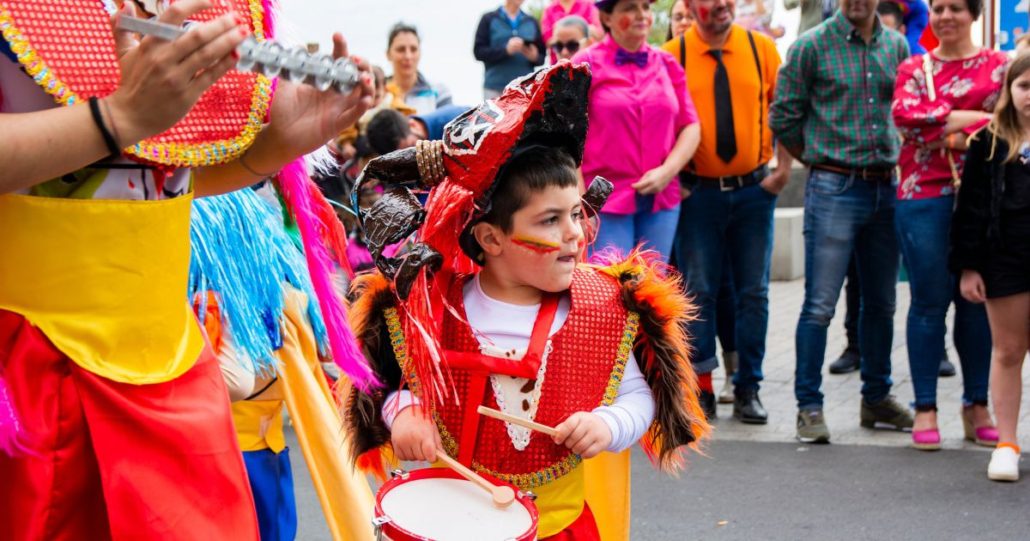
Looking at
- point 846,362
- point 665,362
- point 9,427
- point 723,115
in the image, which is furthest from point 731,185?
point 9,427

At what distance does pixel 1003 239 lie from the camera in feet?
15.3

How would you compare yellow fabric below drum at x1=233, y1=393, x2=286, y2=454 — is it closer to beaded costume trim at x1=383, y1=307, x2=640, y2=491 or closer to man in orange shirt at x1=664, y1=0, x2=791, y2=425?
beaded costume trim at x1=383, y1=307, x2=640, y2=491

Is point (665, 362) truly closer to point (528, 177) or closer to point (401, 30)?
point (528, 177)

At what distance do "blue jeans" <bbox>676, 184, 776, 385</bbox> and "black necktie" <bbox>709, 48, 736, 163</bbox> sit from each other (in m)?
0.19

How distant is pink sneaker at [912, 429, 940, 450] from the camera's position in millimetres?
5191

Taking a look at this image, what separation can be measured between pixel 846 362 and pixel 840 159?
198 cm

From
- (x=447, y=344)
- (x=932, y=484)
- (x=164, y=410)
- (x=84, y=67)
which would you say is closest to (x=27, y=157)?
(x=84, y=67)

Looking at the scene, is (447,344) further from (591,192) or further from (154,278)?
(154,278)

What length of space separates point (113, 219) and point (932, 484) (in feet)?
12.6

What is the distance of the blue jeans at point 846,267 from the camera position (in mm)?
5371

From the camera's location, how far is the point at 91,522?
6.04ft

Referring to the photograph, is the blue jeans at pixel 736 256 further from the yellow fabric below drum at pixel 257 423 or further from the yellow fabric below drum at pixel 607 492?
the yellow fabric below drum at pixel 607 492

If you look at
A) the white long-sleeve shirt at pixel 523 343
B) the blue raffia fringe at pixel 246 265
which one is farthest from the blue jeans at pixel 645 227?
the white long-sleeve shirt at pixel 523 343

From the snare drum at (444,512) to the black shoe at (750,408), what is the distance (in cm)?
371
